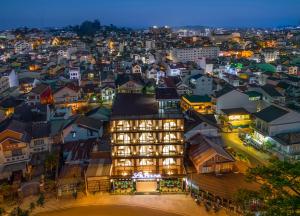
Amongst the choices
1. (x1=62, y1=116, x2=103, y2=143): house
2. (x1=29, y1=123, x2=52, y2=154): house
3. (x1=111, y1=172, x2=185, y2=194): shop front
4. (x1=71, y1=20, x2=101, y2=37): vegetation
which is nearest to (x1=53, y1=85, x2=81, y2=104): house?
(x1=62, y1=116, x2=103, y2=143): house

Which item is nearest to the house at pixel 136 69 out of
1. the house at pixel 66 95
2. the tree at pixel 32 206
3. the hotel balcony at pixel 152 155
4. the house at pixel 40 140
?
the house at pixel 66 95

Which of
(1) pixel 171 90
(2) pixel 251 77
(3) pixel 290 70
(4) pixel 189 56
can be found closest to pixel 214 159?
(1) pixel 171 90

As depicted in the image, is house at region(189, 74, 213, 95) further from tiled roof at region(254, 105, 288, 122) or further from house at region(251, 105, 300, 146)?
house at region(251, 105, 300, 146)

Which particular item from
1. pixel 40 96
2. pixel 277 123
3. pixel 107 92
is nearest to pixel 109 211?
pixel 277 123

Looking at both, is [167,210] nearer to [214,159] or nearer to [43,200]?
[214,159]

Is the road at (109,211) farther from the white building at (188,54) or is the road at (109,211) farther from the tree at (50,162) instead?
the white building at (188,54)

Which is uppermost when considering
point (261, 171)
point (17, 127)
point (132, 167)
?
point (261, 171)

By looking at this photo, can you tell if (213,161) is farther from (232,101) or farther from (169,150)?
(232,101)
